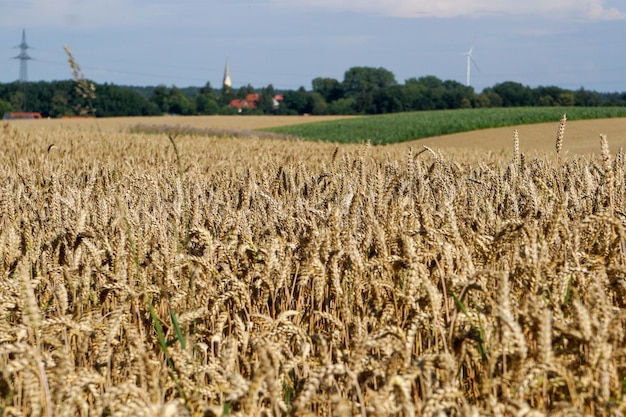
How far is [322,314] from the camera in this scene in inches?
102

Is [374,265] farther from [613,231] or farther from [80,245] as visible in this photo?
[80,245]

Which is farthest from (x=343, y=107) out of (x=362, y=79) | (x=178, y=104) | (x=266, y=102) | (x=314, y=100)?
(x=362, y=79)

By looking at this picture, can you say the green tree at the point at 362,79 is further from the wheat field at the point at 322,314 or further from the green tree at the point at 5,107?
the wheat field at the point at 322,314

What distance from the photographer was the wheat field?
196 cm

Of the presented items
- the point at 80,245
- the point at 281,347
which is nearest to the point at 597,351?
the point at 281,347

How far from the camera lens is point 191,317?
246 cm

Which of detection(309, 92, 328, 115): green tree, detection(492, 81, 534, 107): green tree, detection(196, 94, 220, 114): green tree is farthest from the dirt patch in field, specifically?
detection(309, 92, 328, 115): green tree

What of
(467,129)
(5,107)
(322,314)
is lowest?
(322,314)

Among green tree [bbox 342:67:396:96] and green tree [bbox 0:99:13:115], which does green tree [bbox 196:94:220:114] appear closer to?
green tree [bbox 0:99:13:115]

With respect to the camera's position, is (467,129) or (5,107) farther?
(5,107)

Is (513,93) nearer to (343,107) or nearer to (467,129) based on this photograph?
(343,107)

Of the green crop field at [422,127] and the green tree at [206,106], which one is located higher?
the green tree at [206,106]

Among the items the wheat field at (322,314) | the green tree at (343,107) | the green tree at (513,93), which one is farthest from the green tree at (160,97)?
the wheat field at (322,314)

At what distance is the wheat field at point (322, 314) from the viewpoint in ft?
6.45
